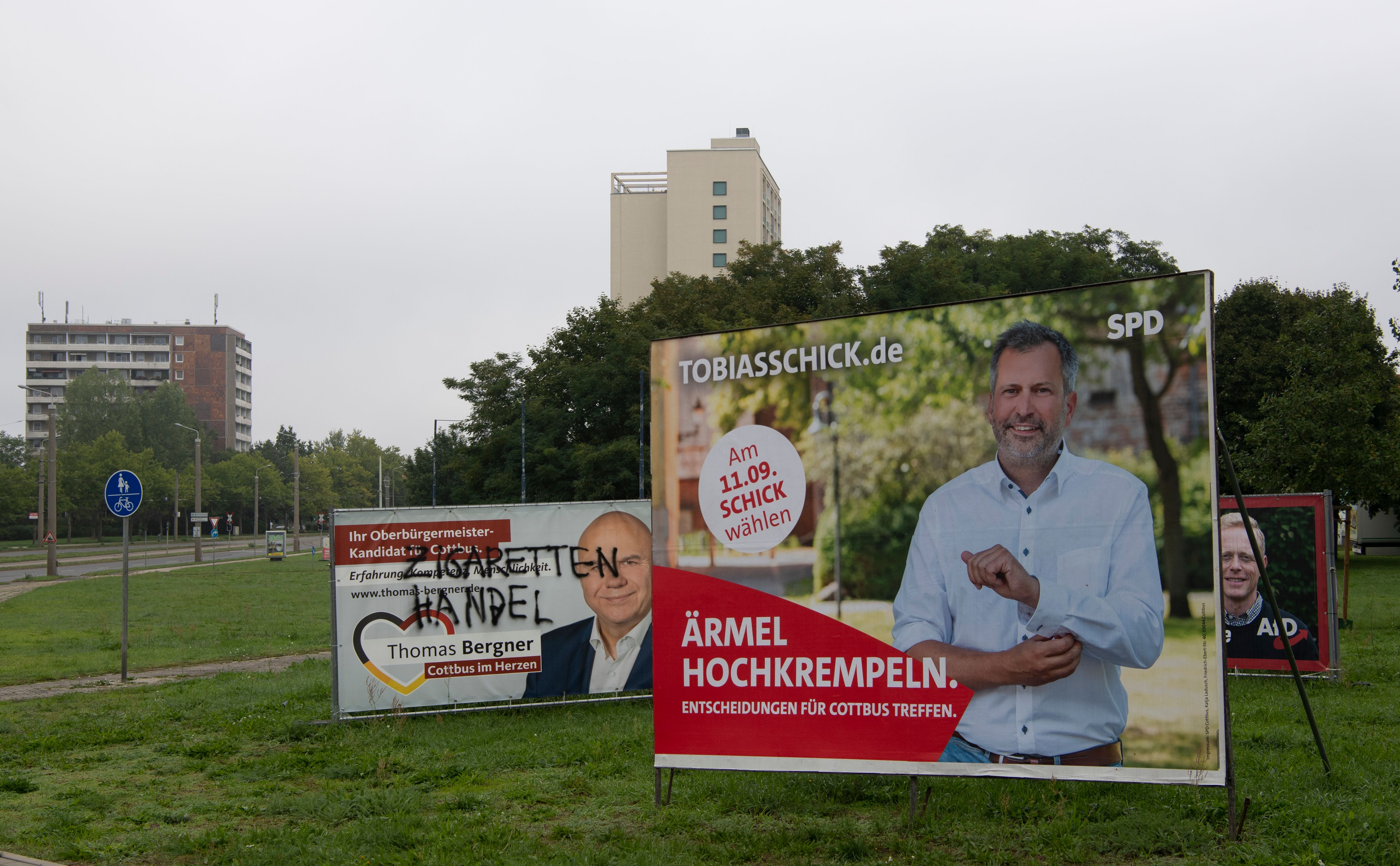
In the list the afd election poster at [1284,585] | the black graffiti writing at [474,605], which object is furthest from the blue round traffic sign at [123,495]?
the afd election poster at [1284,585]

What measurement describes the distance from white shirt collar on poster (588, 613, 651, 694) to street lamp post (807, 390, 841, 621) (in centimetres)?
Answer: 468

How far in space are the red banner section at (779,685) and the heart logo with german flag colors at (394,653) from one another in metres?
4.38

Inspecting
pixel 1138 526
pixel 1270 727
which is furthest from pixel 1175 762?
pixel 1270 727

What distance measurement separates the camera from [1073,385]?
6.12m

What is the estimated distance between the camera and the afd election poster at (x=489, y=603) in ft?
35.1

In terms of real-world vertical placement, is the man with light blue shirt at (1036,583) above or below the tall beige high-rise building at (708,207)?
below

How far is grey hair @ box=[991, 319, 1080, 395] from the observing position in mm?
6137

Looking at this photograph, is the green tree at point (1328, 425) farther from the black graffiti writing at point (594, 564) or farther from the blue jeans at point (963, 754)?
the blue jeans at point (963, 754)

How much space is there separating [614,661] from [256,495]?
76473mm

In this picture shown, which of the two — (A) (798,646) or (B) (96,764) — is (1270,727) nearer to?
(A) (798,646)

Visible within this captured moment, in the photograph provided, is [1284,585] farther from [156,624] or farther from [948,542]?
[156,624]

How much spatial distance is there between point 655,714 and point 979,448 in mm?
2841

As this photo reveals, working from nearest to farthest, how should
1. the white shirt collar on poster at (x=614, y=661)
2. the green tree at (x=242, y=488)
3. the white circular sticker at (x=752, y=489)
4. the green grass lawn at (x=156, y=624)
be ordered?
the white circular sticker at (x=752, y=489) < the white shirt collar on poster at (x=614, y=661) < the green grass lawn at (x=156, y=624) < the green tree at (x=242, y=488)

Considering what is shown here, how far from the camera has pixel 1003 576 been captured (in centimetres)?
621
